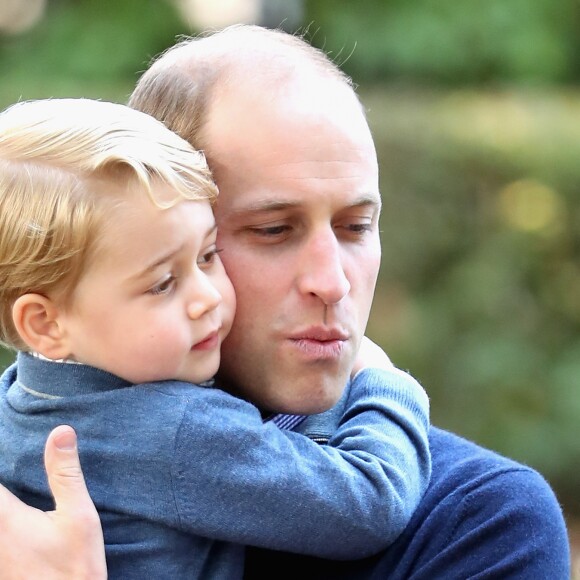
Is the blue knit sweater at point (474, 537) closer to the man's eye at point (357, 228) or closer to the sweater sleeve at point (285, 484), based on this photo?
the sweater sleeve at point (285, 484)

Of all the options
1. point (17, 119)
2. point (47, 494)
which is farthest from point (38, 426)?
point (17, 119)

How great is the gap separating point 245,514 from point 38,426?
0.39m

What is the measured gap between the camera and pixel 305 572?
2.26 m

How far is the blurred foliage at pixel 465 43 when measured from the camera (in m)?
9.41

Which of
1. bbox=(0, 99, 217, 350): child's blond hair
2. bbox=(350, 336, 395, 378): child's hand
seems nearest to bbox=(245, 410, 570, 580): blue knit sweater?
bbox=(350, 336, 395, 378): child's hand

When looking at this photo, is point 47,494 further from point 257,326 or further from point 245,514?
point 257,326

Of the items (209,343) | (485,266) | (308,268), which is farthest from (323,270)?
(485,266)

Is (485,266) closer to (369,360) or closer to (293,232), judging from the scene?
(369,360)

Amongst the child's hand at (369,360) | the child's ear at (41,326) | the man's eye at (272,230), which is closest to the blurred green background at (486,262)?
the child's hand at (369,360)

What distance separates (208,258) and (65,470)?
0.47 metres

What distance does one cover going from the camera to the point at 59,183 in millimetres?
1957

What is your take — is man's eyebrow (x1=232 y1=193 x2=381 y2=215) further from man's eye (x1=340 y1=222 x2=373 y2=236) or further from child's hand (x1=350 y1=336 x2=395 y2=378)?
child's hand (x1=350 y1=336 x2=395 y2=378)

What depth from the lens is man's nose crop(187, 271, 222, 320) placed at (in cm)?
204

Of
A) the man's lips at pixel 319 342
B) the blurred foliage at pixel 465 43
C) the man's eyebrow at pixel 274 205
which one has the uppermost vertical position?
the man's eyebrow at pixel 274 205
